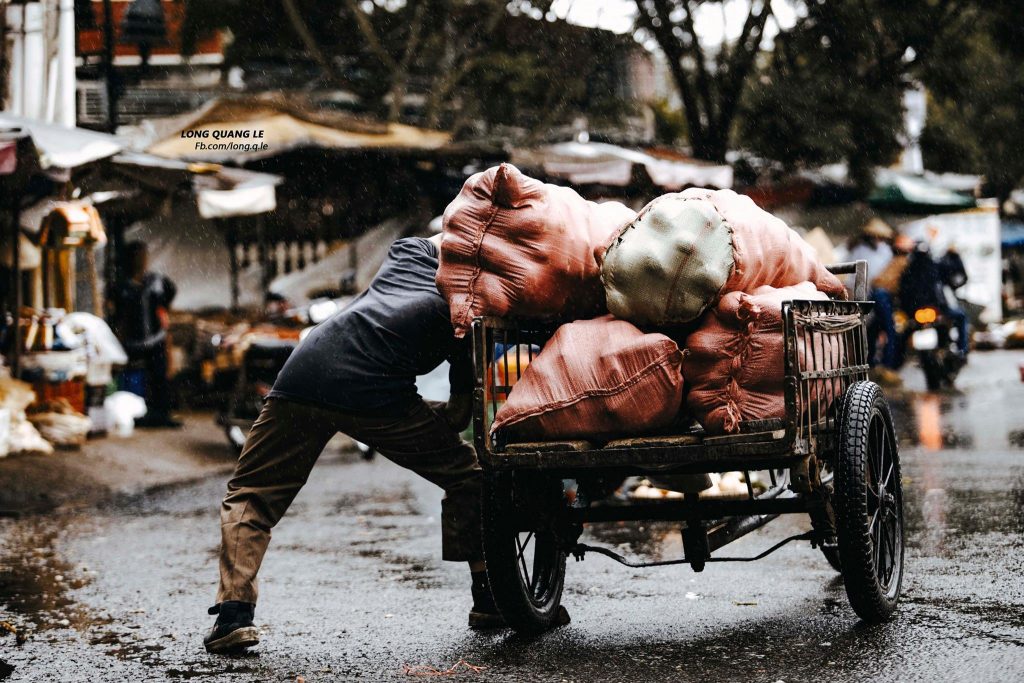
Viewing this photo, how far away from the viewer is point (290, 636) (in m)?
5.31

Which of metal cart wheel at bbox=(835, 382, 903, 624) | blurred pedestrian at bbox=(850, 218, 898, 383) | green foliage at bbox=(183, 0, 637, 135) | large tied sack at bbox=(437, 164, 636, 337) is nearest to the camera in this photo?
metal cart wheel at bbox=(835, 382, 903, 624)

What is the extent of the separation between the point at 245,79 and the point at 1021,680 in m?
23.6

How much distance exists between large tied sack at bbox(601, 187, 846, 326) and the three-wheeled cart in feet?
0.92

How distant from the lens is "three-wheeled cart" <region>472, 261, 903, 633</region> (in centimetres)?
456

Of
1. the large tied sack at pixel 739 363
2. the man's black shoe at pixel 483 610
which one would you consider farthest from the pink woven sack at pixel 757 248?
the man's black shoe at pixel 483 610

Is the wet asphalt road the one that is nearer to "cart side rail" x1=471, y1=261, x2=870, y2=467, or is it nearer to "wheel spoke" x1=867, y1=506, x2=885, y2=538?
"wheel spoke" x1=867, y1=506, x2=885, y2=538

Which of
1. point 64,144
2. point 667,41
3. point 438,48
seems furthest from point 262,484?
point 438,48

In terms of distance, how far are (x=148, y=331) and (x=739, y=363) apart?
34.8 feet

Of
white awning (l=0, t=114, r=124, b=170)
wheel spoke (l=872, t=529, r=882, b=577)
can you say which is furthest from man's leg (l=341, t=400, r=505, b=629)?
white awning (l=0, t=114, r=124, b=170)

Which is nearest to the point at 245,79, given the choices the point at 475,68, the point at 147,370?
the point at 475,68

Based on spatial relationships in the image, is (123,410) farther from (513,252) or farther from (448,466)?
(513,252)

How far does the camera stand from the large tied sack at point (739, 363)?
15.0 feet

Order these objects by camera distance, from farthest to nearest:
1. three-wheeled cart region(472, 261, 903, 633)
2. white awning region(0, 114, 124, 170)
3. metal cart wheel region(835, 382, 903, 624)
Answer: white awning region(0, 114, 124, 170), metal cart wheel region(835, 382, 903, 624), three-wheeled cart region(472, 261, 903, 633)

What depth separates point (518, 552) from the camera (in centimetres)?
512
